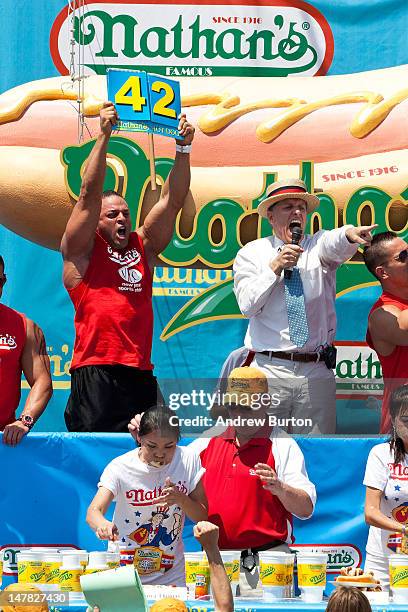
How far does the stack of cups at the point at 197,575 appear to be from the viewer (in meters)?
4.23

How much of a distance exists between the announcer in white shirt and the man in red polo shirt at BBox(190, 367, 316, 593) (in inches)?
16.3

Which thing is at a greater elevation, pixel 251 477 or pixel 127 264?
pixel 127 264

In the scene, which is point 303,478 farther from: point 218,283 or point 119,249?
point 218,283

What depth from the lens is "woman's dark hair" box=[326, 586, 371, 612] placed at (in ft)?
11.0

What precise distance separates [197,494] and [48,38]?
9.98 ft

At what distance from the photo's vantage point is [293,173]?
681 cm

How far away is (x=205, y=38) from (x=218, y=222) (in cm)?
102

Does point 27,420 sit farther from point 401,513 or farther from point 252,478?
point 401,513

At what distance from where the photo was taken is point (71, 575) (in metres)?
4.25

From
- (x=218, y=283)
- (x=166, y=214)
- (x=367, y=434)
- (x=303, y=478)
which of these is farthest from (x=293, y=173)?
(x=303, y=478)

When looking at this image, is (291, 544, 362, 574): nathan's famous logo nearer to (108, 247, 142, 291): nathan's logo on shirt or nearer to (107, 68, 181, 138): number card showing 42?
(108, 247, 142, 291): nathan's logo on shirt

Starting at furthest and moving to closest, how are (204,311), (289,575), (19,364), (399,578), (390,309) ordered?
(204,311) < (19,364) < (390,309) < (289,575) < (399,578)

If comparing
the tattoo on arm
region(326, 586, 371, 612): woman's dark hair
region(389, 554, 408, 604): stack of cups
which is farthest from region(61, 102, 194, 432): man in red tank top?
region(326, 586, 371, 612): woman's dark hair

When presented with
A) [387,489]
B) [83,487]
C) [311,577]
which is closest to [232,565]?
[311,577]
